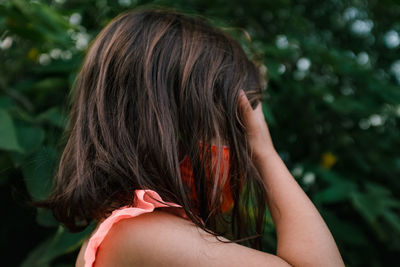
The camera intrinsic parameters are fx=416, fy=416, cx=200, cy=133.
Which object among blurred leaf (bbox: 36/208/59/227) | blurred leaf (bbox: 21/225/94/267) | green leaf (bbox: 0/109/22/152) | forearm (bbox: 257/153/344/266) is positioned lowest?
blurred leaf (bbox: 21/225/94/267)

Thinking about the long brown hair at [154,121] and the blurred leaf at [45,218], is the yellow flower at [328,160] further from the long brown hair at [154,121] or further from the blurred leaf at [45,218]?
the blurred leaf at [45,218]

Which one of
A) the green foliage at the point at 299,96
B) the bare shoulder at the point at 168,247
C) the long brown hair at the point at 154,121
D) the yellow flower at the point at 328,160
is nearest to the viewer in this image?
the bare shoulder at the point at 168,247

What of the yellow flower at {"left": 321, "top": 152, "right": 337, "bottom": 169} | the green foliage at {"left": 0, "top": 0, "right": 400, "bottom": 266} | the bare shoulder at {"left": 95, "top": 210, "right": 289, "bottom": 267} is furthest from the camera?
the yellow flower at {"left": 321, "top": 152, "right": 337, "bottom": 169}

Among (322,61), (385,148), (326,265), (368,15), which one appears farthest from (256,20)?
(326,265)

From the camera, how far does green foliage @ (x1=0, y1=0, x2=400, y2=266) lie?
1186mm

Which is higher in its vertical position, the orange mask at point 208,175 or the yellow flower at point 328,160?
the orange mask at point 208,175

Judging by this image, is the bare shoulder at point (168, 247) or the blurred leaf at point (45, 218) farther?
the blurred leaf at point (45, 218)

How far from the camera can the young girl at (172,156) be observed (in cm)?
75

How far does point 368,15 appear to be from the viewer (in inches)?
79.7

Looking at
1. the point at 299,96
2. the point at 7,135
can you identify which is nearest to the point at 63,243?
the point at 7,135

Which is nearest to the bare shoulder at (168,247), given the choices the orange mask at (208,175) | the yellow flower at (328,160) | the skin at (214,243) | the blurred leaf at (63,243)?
the skin at (214,243)

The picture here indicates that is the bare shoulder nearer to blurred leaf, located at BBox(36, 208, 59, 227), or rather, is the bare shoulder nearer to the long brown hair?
the long brown hair

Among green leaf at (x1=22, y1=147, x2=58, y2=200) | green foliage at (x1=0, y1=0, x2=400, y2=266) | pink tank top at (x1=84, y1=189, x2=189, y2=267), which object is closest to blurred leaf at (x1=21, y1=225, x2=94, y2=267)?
green foliage at (x1=0, y1=0, x2=400, y2=266)

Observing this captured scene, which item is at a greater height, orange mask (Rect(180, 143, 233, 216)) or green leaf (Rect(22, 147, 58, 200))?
orange mask (Rect(180, 143, 233, 216))
